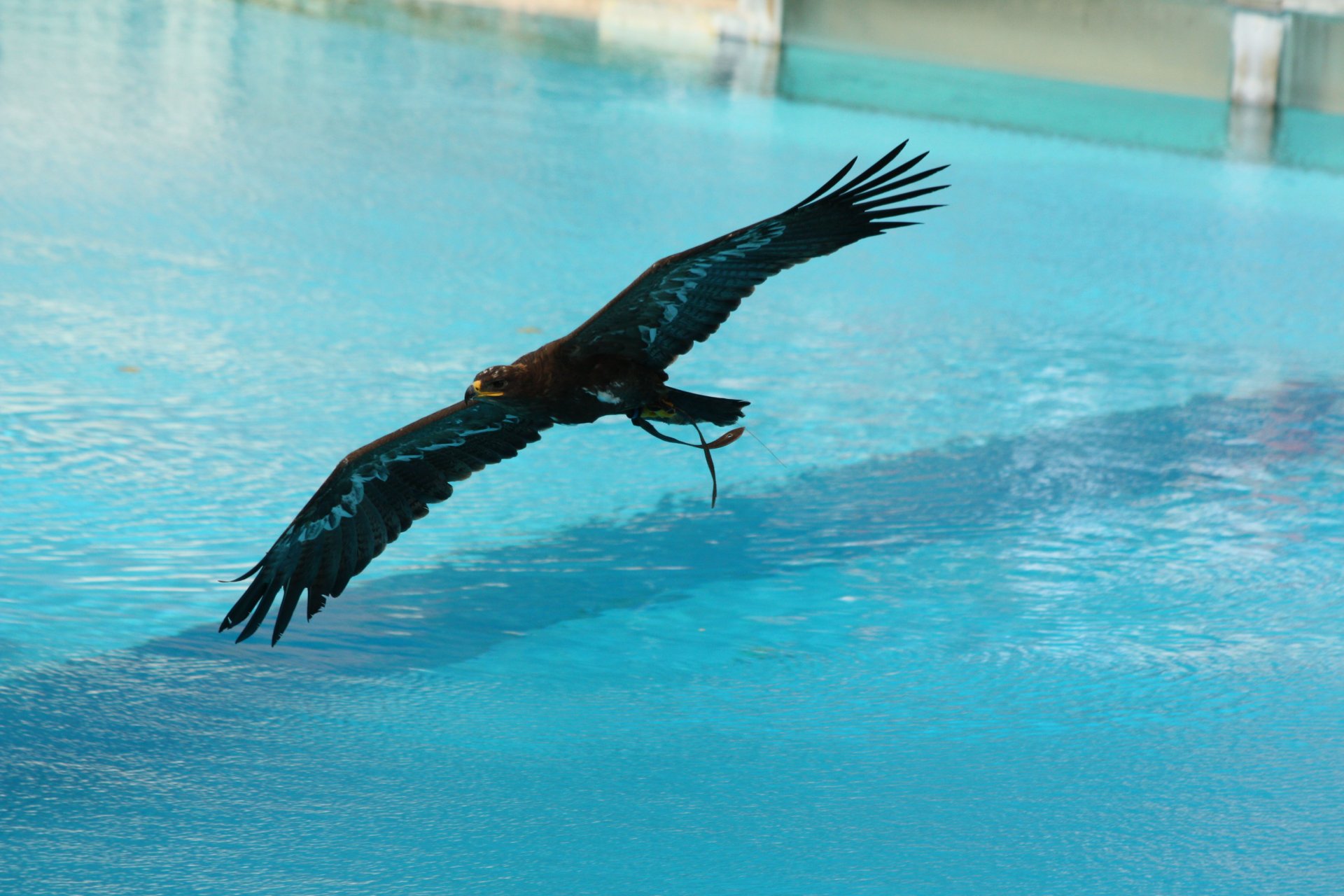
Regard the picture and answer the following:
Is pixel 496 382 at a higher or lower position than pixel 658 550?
higher

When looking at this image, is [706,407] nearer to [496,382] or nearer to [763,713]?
[496,382]

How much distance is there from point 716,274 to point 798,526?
1363 mm

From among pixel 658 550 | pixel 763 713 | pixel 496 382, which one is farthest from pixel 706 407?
pixel 658 550

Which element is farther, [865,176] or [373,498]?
[373,498]

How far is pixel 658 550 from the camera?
4.39 metres

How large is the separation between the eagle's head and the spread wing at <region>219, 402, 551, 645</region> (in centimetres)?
12

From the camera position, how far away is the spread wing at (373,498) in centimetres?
345

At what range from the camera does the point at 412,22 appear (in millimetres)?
13016

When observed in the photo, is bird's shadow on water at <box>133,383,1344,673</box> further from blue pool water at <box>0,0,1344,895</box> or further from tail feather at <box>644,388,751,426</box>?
tail feather at <box>644,388,751,426</box>

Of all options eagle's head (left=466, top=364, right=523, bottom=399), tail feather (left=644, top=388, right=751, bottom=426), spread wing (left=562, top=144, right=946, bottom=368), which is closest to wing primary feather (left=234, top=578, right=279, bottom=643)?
eagle's head (left=466, top=364, right=523, bottom=399)

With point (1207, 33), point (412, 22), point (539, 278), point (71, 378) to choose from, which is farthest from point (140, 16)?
point (1207, 33)

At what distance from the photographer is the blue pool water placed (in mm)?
3025

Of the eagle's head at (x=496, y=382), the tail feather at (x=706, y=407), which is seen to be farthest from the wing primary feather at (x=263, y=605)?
the tail feather at (x=706, y=407)

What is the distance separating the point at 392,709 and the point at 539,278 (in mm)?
3501
